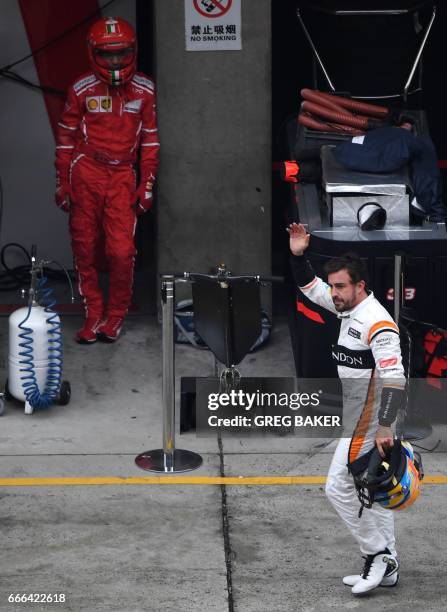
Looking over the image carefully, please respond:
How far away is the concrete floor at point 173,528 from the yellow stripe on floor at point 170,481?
0.07 metres

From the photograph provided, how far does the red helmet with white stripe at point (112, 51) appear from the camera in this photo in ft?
32.5

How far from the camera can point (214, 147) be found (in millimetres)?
10578

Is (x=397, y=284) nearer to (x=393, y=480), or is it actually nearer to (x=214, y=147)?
(x=393, y=480)

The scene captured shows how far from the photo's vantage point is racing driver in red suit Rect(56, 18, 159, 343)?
33.2 feet

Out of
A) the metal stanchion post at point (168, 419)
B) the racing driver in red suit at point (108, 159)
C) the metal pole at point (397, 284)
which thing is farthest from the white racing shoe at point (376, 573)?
the racing driver in red suit at point (108, 159)

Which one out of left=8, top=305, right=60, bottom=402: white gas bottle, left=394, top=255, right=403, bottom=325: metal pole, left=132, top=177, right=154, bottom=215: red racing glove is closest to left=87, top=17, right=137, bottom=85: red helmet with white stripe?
left=132, top=177, right=154, bottom=215: red racing glove

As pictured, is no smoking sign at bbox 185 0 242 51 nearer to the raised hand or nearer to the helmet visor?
the helmet visor

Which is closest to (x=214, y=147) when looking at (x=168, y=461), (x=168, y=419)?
(x=168, y=419)

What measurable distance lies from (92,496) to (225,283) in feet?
5.22

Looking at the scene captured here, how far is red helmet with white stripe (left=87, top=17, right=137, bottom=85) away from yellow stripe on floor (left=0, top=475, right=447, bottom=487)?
3500 mm

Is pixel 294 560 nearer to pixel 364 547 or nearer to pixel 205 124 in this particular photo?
pixel 364 547

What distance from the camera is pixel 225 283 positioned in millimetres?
8164

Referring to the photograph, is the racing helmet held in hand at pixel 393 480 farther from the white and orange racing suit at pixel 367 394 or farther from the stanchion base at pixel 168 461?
the stanchion base at pixel 168 461

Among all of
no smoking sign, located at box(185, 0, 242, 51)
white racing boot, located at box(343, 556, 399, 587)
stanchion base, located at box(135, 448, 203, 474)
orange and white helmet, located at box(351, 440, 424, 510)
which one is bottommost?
white racing boot, located at box(343, 556, 399, 587)
